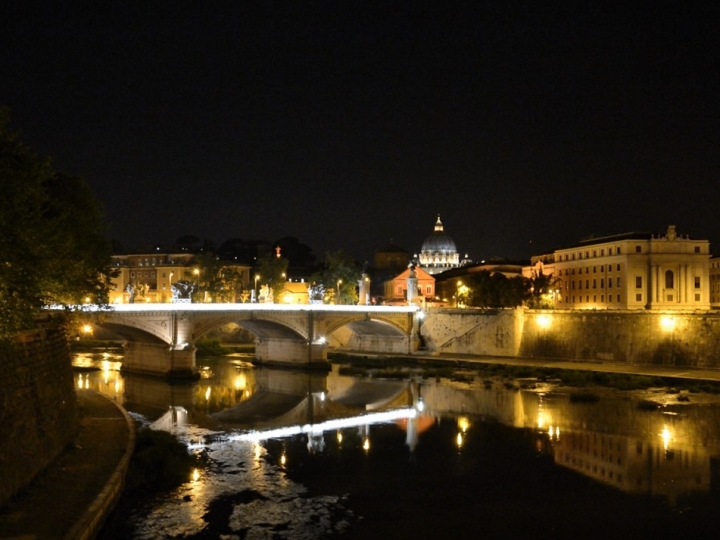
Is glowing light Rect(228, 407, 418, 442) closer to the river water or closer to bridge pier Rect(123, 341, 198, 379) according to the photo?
the river water

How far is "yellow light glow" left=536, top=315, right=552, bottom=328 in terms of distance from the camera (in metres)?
59.2

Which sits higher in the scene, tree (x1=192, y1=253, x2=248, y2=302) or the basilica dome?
the basilica dome

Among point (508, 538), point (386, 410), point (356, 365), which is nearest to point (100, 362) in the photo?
point (356, 365)

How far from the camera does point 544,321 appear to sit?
59.6 m

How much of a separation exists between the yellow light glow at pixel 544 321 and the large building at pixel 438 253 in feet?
249

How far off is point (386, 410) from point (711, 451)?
49.1 ft

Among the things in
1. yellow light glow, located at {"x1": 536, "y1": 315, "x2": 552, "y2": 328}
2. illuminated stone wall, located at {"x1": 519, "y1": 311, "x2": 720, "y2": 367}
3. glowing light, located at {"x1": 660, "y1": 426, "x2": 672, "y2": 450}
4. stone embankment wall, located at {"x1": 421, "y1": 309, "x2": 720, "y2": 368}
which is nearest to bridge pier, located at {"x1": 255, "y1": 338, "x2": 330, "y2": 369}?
stone embankment wall, located at {"x1": 421, "y1": 309, "x2": 720, "y2": 368}

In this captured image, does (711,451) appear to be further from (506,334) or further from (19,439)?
(506,334)

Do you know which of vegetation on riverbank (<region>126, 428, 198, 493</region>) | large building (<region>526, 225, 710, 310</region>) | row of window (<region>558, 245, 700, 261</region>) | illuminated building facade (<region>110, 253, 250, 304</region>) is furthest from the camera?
illuminated building facade (<region>110, 253, 250, 304</region>)

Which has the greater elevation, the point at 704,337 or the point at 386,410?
the point at 704,337

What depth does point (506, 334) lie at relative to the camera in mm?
60594

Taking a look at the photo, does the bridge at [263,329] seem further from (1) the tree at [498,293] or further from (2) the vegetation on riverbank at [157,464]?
(2) the vegetation on riverbank at [157,464]

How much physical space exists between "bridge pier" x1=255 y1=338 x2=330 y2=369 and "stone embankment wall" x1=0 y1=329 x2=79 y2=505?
3319 centimetres

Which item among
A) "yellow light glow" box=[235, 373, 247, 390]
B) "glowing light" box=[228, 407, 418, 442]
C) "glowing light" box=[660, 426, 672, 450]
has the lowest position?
"glowing light" box=[228, 407, 418, 442]
